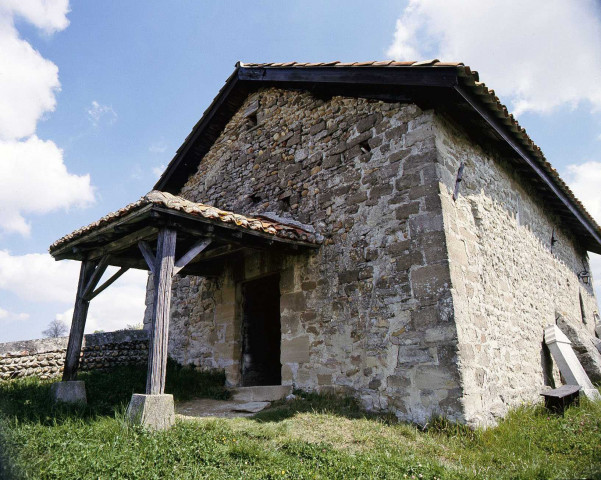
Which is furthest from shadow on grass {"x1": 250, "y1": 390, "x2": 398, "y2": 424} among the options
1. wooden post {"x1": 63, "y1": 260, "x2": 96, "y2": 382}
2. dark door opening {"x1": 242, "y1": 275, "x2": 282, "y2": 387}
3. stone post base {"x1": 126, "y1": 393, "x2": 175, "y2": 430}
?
wooden post {"x1": 63, "y1": 260, "x2": 96, "y2": 382}

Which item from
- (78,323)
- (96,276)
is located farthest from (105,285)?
(78,323)

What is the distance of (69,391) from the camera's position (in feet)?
18.3

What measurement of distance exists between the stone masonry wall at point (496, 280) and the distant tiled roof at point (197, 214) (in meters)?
2.01

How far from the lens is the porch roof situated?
476 cm

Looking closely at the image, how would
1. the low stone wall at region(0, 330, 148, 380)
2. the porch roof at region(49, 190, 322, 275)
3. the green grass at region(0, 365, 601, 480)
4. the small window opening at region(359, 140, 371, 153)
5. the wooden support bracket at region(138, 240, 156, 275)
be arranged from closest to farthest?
1. the green grass at region(0, 365, 601, 480)
2. the porch roof at region(49, 190, 322, 275)
3. the wooden support bracket at region(138, 240, 156, 275)
4. the small window opening at region(359, 140, 371, 153)
5. the low stone wall at region(0, 330, 148, 380)

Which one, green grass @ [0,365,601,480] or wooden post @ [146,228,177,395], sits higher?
wooden post @ [146,228,177,395]

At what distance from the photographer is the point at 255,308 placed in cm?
757

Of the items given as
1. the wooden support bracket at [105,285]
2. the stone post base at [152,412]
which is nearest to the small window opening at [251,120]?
the wooden support bracket at [105,285]

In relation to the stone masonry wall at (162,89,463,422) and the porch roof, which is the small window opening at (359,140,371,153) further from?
the porch roof

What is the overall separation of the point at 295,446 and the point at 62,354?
527 centimetres

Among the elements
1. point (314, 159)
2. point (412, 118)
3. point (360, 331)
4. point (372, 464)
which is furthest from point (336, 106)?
point (372, 464)

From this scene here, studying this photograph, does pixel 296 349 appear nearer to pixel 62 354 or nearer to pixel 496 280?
pixel 496 280

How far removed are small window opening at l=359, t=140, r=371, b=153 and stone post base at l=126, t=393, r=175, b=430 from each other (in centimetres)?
400

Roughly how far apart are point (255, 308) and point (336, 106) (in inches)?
145
